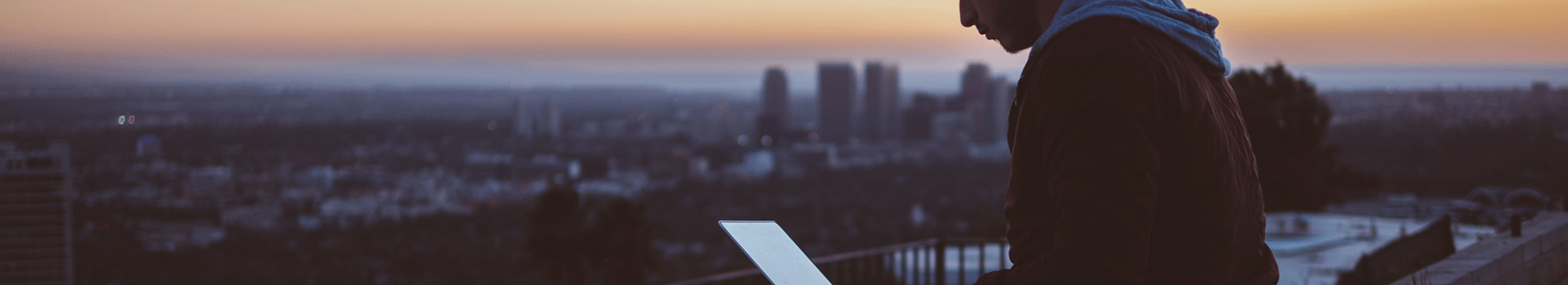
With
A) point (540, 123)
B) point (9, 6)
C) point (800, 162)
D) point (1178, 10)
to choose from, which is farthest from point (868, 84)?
point (1178, 10)

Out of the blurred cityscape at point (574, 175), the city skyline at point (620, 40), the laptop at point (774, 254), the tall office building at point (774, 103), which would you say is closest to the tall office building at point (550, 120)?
the blurred cityscape at point (574, 175)

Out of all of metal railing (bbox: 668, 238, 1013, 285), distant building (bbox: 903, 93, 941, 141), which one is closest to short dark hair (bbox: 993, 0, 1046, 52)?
metal railing (bbox: 668, 238, 1013, 285)

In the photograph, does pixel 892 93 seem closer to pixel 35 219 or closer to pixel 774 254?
pixel 35 219

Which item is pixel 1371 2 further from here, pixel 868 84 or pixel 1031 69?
pixel 868 84

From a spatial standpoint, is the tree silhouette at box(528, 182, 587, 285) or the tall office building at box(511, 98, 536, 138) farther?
the tall office building at box(511, 98, 536, 138)

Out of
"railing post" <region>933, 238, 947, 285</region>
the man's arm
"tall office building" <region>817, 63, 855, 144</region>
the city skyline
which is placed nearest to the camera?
the man's arm

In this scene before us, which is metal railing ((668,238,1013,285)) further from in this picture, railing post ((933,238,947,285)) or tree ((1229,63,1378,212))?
tree ((1229,63,1378,212))
